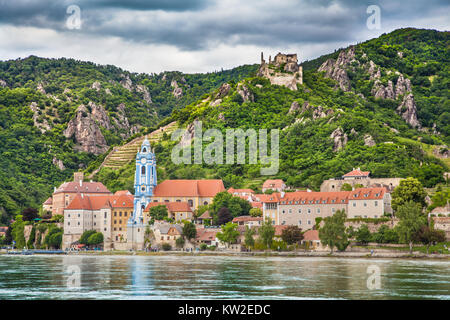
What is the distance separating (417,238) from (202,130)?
258 ft

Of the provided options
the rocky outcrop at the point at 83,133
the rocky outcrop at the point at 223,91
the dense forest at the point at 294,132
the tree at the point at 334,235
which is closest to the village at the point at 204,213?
the tree at the point at 334,235

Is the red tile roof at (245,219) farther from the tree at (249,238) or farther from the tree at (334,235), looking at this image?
the tree at (334,235)

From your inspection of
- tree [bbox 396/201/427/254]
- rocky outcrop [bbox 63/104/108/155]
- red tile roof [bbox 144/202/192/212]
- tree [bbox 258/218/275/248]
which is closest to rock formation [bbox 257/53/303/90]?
rocky outcrop [bbox 63/104/108/155]

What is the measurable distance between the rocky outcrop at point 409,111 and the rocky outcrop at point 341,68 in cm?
1529

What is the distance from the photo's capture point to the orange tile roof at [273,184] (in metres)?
123

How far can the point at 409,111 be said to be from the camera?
17400 cm

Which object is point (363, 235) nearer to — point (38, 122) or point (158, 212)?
point (158, 212)

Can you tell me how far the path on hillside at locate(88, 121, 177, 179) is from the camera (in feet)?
509

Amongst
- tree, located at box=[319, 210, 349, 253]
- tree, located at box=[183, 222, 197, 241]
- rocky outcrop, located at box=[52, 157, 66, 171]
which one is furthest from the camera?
rocky outcrop, located at box=[52, 157, 66, 171]

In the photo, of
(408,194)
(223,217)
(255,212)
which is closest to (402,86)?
(255,212)

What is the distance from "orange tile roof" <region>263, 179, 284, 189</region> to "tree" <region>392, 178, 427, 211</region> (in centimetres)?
3185

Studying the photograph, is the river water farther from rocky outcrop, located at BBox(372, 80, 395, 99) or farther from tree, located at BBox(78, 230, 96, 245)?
rocky outcrop, located at BBox(372, 80, 395, 99)
